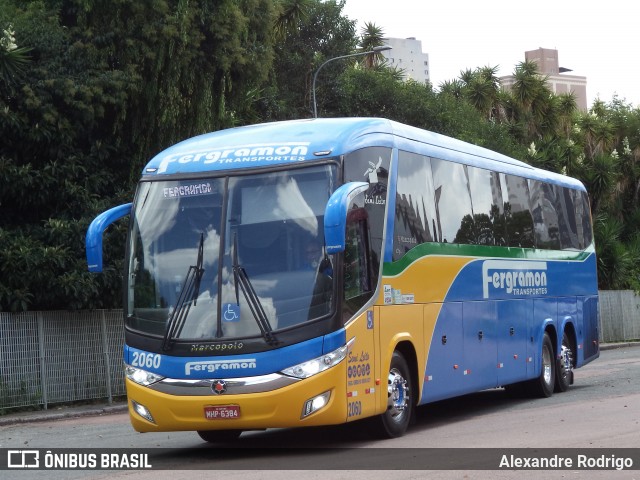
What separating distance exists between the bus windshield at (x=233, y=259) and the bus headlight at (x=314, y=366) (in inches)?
14.8

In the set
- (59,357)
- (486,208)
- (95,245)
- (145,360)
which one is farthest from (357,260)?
(59,357)

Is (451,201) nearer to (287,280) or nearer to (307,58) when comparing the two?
(287,280)

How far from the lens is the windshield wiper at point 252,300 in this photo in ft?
37.2

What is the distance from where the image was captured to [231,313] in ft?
37.7

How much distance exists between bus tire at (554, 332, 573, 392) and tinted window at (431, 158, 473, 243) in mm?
4929

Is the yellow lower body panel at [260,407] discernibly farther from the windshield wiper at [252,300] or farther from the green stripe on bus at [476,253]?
the green stripe on bus at [476,253]

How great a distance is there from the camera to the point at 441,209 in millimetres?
15125

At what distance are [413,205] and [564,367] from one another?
24.5 ft

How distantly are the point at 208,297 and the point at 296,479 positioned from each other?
2542mm

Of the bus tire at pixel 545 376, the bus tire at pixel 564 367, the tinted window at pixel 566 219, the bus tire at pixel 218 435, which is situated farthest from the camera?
the tinted window at pixel 566 219

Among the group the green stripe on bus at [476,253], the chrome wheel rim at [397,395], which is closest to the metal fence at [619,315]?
the green stripe on bus at [476,253]

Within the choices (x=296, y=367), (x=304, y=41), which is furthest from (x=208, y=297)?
(x=304, y=41)

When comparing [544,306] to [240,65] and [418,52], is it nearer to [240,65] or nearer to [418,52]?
[240,65]

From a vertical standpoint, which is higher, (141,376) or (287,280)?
(287,280)
